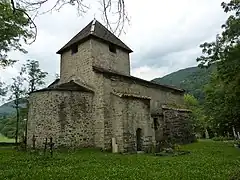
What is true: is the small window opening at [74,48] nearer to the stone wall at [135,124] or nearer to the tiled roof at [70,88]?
the tiled roof at [70,88]

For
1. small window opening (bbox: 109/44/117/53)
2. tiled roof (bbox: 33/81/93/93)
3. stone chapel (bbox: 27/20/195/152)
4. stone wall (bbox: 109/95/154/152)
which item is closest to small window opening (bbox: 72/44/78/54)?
stone chapel (bbox: 27/20/195/152)

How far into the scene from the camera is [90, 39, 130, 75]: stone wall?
831 inches

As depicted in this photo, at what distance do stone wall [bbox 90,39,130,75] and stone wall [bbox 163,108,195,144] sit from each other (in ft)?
19.7

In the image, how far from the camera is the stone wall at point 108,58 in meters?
A: 21.1

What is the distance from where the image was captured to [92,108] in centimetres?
1902

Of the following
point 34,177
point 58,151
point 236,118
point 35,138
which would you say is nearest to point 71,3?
point 34,177

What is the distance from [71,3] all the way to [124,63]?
20.3 metres

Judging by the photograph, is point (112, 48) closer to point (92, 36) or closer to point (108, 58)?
point (108, 58)

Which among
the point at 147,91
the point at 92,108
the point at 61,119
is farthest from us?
the point at 147,91

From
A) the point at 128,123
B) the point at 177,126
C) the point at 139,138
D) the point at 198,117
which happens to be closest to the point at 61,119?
the point at 128,123

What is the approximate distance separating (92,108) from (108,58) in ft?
18.3

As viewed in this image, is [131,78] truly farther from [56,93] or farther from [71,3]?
[71,3]

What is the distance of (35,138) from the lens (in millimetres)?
17656

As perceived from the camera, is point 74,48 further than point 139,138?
Yes
